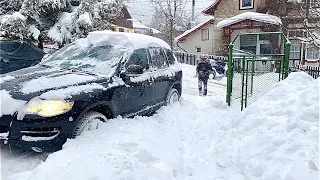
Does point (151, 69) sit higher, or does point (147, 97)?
point (151, 69)

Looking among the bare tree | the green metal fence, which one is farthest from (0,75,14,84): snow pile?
the bare tree

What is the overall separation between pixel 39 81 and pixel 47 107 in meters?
0.51

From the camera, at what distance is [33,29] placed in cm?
1326

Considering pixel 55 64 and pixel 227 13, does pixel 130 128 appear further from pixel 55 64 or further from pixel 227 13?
pixel 227 13

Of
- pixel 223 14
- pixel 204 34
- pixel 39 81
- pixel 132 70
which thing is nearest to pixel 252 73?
pixel 132 70

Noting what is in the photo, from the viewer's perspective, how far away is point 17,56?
10977mm

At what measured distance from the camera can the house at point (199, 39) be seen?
2923 cm

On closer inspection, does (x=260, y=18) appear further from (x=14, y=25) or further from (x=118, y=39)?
(x=118, y=39)

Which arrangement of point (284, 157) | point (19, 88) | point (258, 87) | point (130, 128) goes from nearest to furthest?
point (284, 157) < point (19, 88) < point (130, 128) < point (258, 87)

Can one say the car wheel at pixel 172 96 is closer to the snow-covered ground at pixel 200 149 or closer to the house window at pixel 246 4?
the snow-covered ground at pixel 200 149

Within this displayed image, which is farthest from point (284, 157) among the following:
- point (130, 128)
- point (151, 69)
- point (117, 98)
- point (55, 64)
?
point (55, 64)

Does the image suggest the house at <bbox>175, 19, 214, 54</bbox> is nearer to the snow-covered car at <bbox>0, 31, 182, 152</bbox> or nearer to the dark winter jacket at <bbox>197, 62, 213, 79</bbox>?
the dark winter jacket at <bbox>197, 62, 213, 79</bbox>

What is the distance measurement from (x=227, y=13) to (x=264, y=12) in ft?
10.7

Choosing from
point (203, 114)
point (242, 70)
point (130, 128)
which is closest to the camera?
point (130, 128)
